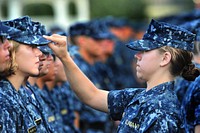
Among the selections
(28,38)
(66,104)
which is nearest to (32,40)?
(28,38)

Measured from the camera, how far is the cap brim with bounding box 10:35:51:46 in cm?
519

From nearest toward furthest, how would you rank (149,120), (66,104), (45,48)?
(149,120), (45,48), (66,104)

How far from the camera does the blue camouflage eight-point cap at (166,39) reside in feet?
17.1

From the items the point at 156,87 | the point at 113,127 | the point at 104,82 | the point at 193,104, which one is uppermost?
the point at 156,87

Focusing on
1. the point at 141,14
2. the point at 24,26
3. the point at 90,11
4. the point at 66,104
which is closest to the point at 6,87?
the point at 24,26

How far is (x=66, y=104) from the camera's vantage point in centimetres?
841

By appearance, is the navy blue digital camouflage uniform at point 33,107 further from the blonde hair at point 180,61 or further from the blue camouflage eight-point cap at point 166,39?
the blonde hair at point 180,61

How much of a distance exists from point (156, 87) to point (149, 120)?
36 cm

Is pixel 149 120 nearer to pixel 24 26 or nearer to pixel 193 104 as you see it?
pixel 193 104

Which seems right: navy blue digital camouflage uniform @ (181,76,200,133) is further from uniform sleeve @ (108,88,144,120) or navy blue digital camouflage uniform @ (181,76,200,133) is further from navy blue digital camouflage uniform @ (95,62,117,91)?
navy blue digital camouflage uniform @ (95,62,117,91)

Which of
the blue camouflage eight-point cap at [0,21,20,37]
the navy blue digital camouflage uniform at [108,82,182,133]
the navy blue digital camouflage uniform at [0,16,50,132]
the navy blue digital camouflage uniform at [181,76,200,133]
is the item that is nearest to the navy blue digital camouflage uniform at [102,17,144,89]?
the navy blue digital camouflage uniform at [181,76,200,133]

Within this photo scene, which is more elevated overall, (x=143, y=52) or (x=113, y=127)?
(x=143, y=52)

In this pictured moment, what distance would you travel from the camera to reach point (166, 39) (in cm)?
521

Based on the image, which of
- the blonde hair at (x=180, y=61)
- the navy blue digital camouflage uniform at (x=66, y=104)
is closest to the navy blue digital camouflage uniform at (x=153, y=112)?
the blonde hair at (x=180, y=61)
